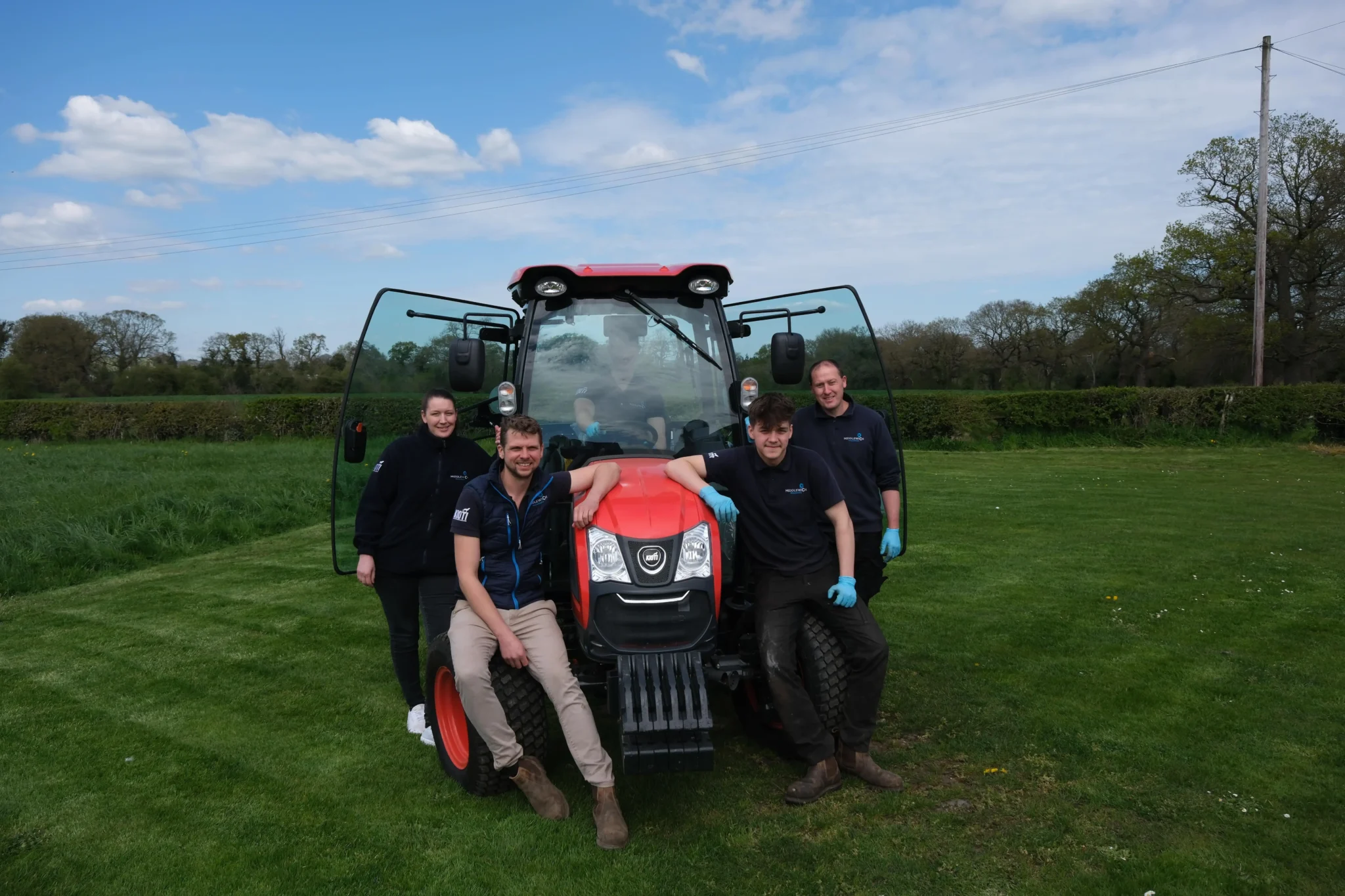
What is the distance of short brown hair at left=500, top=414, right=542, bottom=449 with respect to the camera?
397 cm

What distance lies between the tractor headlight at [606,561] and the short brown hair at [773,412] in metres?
0.86

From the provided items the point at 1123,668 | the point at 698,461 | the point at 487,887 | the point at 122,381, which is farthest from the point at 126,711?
the point at 122,381

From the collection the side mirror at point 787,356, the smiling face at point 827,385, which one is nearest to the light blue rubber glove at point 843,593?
the smiling face at point 827,385

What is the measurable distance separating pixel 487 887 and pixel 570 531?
1475 millimetres

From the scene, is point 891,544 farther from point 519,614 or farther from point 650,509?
point 519,614

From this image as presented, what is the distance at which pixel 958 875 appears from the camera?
133 inches

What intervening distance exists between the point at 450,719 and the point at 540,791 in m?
0.72

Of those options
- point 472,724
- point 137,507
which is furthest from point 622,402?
point 137,507

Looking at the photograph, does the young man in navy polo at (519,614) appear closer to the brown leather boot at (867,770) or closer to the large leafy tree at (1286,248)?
the brown leather boot at (867,770)

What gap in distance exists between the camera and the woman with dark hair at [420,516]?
185 inches

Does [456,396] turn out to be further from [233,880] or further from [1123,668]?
[1123,668]

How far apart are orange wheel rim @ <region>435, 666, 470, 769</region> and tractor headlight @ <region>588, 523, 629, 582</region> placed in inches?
38.8

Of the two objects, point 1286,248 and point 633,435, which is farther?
point 1286,248

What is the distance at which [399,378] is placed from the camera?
5188 millimetres
